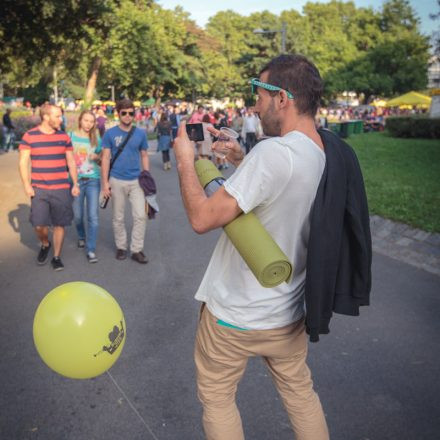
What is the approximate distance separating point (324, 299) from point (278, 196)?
0.50 metres

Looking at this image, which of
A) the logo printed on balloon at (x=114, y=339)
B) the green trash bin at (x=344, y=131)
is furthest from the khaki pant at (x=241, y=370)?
the green trash bin at (x=344, y=131)

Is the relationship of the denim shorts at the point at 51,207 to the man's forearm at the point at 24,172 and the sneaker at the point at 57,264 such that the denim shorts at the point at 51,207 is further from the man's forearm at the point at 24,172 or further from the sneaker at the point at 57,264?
the sneaker at the point at 57,264

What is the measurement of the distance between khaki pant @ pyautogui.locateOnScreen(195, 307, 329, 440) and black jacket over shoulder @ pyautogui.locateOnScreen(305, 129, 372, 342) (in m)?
0.19

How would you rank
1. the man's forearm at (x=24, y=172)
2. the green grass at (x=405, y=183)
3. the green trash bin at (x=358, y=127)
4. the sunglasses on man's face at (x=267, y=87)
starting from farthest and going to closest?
the green trash bin at (x=358, y=127), the green grass at (x=405, y=183), the man's forearm at (x=24, y=172), the sunglasses on man's face at (x=267, y=87)

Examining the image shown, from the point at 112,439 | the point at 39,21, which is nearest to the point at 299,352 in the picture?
the point at 112,439

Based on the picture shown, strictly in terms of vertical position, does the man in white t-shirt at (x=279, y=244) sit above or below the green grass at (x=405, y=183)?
above

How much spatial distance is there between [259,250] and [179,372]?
2012mm

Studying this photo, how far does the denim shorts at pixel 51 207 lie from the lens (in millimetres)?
5395

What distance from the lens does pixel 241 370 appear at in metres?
2.14

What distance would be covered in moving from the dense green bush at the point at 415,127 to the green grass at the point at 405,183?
4141mm

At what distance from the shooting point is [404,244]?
6656mm

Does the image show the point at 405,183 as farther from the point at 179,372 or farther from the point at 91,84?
the point at 91,84

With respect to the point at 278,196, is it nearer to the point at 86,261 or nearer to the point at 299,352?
the point at 299,352

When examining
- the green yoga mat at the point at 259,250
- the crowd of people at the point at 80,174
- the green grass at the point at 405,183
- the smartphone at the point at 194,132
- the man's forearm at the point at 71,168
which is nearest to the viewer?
the green yoga mat at the point at 259,250
